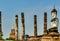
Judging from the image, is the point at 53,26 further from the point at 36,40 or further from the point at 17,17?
the point at 17,17

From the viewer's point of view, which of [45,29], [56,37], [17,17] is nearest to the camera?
[56,37]

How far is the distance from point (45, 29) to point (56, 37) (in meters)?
2.95

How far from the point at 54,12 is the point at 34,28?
180 inches

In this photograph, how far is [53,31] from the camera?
3672cm

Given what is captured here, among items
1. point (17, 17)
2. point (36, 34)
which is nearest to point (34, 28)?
point (36, 34)

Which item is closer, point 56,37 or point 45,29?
point 56,37

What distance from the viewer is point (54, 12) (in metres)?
37.1

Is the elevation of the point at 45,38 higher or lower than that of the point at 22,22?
lower

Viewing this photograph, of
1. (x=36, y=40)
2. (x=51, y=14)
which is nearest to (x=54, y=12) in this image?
(x=51, y=14)

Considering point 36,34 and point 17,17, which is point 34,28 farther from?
point 17,17

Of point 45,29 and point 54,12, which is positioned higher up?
point 54,12

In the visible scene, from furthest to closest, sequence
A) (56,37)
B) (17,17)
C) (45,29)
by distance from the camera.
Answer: (17,17) < (45,29) < (56,37)

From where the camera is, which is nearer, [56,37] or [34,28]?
[56,37]

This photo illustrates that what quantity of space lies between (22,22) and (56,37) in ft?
21.5
